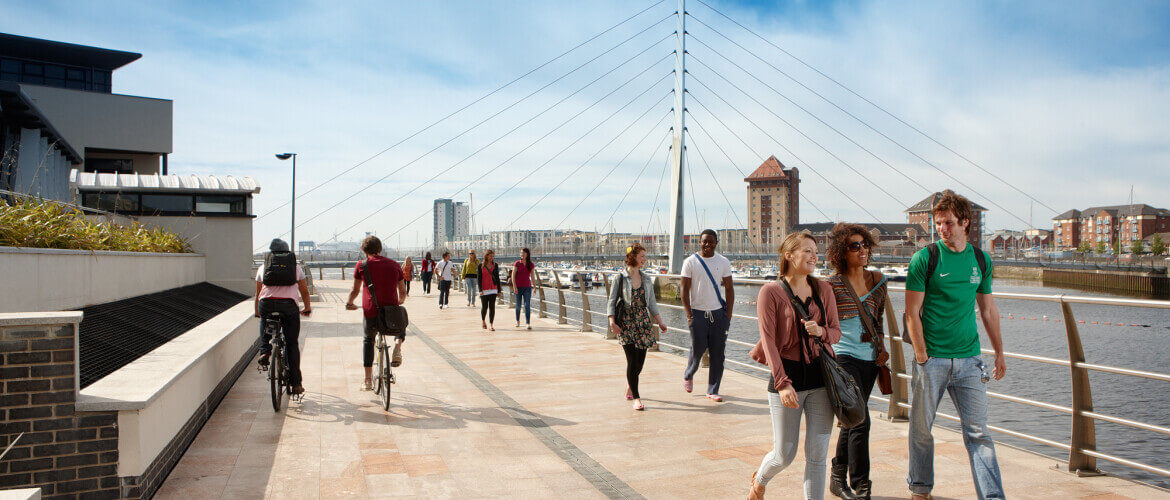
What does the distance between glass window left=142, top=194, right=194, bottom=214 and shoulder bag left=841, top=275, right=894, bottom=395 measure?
1745 centimetres

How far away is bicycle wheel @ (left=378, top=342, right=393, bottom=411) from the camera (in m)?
7.02

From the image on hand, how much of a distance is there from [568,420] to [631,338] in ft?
3.16

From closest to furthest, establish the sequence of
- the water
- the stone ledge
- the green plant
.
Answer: the stone ledge → the green plant → the water

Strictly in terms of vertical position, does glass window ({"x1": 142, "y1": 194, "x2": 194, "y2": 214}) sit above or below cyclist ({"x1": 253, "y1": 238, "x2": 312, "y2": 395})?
above

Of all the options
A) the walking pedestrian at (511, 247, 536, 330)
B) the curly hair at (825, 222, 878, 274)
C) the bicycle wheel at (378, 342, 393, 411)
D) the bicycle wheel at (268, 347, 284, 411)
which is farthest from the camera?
the walking pedestrian at (511, 247, 536, 330)

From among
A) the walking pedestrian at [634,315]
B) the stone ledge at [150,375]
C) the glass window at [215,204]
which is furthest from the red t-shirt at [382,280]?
the glass window at [215,204]

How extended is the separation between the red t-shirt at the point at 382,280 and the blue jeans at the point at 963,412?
16.2 feet

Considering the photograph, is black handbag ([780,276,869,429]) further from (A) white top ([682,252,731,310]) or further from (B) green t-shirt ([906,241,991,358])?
(A) white top ([682,252,731,310])

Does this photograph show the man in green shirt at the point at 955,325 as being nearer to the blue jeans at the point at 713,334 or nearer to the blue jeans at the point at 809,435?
the blue jeans at the point at 809,435

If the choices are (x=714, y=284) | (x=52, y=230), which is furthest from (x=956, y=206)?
(x=52, y=230)

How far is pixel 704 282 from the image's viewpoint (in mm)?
7453

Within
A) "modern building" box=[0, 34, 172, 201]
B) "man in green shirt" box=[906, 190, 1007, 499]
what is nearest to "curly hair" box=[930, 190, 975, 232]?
"man in green shirt" box=[906, 190, 1007, 499]

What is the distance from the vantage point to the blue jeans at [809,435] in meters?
3.77

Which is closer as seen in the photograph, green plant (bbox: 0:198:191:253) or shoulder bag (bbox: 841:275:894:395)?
shoulder bag (bbox: 841:275:894:395)
